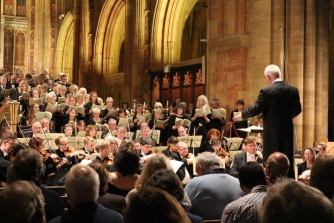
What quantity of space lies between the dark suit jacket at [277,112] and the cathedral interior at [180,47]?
423cm

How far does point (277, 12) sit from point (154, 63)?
6.46 metres

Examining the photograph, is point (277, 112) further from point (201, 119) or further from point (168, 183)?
point (201, 119)

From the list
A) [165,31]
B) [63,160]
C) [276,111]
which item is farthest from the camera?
[165,31]

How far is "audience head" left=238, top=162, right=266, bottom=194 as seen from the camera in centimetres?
443

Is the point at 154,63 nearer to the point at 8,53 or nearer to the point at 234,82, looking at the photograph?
the point at 234,82

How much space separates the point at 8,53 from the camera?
26062 millimetres

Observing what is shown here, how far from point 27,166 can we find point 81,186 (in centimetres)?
98

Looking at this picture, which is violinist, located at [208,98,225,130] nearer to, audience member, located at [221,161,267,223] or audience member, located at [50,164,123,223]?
audience member, located at [221,161,267,223]

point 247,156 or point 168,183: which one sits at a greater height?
point 168,183

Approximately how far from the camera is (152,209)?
212cm

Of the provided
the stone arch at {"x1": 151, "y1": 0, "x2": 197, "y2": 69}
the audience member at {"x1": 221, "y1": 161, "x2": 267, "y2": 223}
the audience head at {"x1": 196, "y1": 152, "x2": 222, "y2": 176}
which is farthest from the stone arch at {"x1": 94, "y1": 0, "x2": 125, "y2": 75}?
the audience member at {"x1": 221, "y1": 161, "x2": 267, "y2": 223}

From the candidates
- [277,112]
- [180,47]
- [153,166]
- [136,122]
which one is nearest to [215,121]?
[136,122]

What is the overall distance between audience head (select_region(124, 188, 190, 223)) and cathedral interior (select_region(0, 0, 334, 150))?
27.9 feet

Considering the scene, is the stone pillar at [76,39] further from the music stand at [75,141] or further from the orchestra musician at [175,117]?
the music stand at [75,141]
